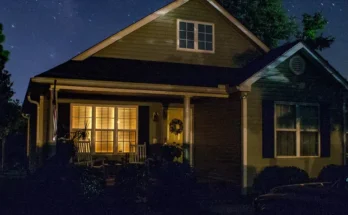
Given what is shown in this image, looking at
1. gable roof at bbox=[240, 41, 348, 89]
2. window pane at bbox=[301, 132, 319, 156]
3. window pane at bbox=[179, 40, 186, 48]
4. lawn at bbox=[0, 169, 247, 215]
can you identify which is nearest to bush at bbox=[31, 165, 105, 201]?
lawn at bbox=[0, 169, 247, 215]

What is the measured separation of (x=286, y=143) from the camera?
45.8 feet

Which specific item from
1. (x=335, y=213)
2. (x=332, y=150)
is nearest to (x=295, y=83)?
(x=332, y=150)

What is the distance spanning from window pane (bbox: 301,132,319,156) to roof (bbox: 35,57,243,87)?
9.21 ft

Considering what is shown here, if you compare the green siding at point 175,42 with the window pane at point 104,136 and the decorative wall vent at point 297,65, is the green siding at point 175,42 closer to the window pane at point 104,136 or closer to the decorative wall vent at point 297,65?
the window pane at point 104,136

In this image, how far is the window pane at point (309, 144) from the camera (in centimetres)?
1420

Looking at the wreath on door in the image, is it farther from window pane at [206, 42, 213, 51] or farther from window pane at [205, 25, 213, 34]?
window pane at [205, 25, 213, 34]

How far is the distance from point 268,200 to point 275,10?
23.1 meters

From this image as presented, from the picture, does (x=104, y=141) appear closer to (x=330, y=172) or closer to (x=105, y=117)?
(x=105, y=117)

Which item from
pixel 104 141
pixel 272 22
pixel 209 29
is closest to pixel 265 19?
pixel 272 22

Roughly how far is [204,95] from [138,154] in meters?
Result: 3.40

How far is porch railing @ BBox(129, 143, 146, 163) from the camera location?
50.0 ft

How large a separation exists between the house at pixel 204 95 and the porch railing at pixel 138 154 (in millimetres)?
107

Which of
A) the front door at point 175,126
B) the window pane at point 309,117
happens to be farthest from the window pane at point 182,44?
the window pane at point 309,117

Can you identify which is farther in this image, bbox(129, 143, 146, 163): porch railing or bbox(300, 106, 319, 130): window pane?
bbox(129, 143, 146, 163): porch railing
